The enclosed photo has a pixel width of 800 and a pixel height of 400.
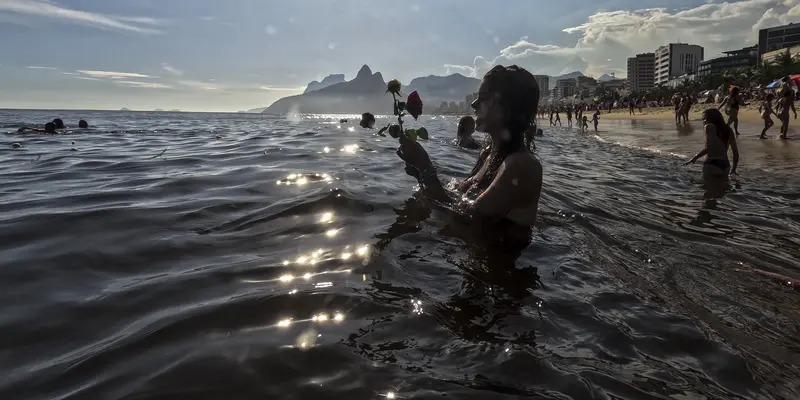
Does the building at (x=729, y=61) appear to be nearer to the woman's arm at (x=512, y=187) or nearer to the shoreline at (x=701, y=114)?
the shoreline at (x=701, y=114)

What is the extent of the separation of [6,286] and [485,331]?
10.2ft

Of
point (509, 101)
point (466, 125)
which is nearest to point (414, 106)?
point (509, 101)

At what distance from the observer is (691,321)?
2.87 meters

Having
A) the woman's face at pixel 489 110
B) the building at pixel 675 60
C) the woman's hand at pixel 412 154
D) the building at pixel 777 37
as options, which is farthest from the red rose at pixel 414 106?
the building at pixel 675 60

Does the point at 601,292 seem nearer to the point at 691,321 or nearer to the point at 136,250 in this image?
the point at 691,321

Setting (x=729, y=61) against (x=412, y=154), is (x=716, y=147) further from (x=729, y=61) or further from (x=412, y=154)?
(x=729, y=61)

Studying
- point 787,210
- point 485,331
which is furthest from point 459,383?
point 787,210

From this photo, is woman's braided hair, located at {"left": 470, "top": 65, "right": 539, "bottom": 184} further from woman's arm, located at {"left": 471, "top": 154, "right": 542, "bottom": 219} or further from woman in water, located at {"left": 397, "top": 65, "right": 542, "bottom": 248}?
woman's arm, located at {"left": 471, "top": 154, "right": 542, "bottom": 219}

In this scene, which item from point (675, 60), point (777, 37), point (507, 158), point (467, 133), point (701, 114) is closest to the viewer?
point (507, 158)

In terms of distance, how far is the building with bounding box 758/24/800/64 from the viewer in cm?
12838

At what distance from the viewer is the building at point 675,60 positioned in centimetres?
17025

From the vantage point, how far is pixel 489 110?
13.1ft

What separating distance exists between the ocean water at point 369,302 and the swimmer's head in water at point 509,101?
1.06 metres

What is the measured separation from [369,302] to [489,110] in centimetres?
209
